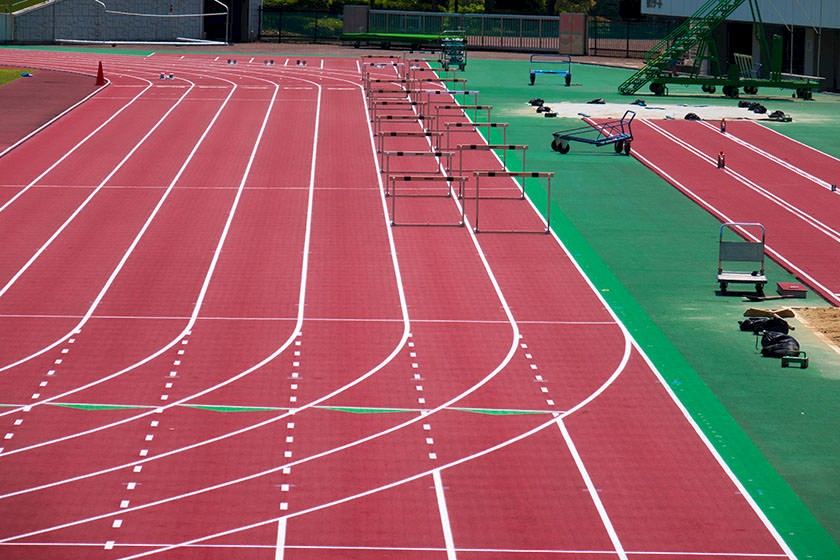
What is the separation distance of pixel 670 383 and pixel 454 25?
212 ft

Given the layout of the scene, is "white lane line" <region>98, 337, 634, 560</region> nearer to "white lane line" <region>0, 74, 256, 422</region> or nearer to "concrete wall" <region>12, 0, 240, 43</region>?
"white lane line" <region>0, 74, 256, 422</region>

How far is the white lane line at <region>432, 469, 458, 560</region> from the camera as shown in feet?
46.6

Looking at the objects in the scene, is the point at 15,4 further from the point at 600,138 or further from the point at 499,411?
the point at 499,411

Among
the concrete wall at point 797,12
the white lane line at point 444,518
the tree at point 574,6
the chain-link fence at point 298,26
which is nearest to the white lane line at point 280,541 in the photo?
the white lane line at point 444,518

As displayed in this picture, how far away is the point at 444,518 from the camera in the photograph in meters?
15.0

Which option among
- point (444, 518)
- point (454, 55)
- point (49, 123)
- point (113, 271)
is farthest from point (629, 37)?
point (444, 518)

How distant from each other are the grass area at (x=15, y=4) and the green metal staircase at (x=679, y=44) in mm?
35493

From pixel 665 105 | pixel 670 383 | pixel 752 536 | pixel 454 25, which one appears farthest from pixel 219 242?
pixel 454 25

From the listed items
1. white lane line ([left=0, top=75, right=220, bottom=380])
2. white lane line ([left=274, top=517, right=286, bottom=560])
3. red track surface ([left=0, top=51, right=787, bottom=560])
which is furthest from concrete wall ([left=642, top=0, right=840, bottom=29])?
white lane line ([left=274, top=517, right=286, bottom=560])

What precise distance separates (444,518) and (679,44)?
4825 cm

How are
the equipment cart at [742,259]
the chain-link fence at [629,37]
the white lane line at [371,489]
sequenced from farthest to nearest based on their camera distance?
the chain-link fence at [629,37] → the equipment cart at [742,259] → the white lane line at [371,489]

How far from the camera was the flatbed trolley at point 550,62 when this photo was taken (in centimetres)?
5922

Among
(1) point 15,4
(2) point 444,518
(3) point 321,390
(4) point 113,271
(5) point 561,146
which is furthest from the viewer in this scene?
(1) point 15,4

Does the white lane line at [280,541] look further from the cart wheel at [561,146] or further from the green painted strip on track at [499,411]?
the cart wheel at [561,146]
